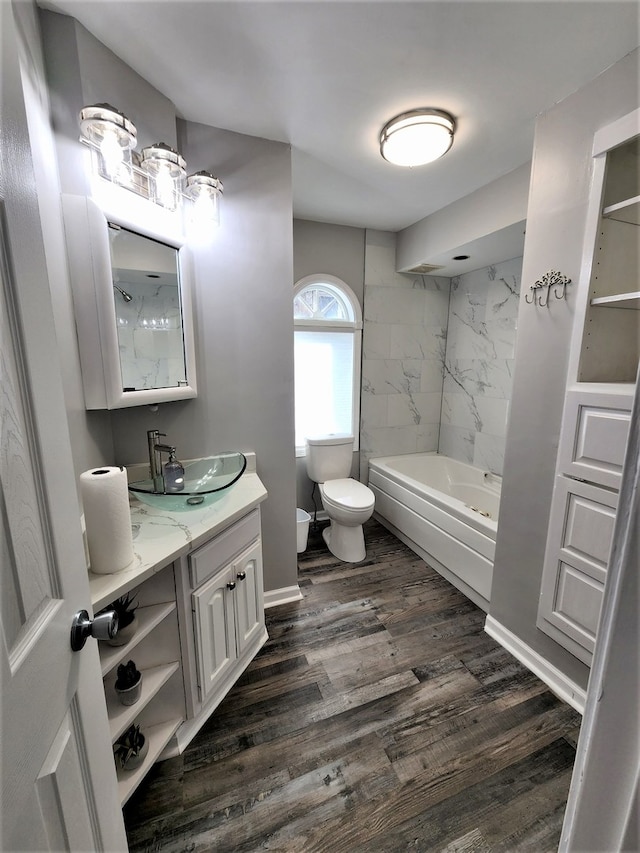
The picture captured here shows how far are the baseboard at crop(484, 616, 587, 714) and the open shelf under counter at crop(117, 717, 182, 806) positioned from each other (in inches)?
61.5

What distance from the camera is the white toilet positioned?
240 cm

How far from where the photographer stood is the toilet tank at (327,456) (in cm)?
274

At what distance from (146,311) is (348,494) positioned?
1751 millimetres

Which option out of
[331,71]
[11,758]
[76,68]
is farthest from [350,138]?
[11,758]

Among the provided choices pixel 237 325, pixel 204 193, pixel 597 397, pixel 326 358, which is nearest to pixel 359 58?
pixel 204 193

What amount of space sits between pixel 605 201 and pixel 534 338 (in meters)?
0.53

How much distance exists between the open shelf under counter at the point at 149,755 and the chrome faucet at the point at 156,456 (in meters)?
0.86

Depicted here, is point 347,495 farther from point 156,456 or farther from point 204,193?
point 204,193

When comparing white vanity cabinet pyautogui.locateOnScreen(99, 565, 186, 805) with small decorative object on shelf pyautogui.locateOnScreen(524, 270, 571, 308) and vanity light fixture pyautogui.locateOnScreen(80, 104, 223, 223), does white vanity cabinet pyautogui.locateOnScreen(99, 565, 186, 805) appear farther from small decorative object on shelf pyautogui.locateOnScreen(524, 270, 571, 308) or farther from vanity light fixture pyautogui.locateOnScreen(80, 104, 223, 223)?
small decorative object on shelf pyautogui.locateOnScreen(524, 270, 571, 308)

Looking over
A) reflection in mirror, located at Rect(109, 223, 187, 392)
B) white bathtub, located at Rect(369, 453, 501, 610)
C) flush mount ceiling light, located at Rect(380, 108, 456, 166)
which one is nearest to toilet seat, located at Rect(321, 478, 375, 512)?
white bathtub, located at Rect(369, 453, 501, 610)

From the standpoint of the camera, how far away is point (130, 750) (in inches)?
44.1

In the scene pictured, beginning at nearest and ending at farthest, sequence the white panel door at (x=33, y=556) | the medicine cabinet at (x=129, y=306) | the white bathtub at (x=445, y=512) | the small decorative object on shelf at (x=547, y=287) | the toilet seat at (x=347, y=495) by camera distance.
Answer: the white panel door at (x=33, y=556) < the medicine cabinet at (x=129, y=306) < the small decorative object on shelf at (x=547, y=287) < the white bathtub at (x=445, y=512) < the toilet seat at (x=347, y=495)

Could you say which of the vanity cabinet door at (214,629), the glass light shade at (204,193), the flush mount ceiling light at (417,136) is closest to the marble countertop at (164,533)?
the vanity cabinet door at (214,629)

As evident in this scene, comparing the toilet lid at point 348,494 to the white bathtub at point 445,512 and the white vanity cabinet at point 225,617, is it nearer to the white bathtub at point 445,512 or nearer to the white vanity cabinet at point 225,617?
the white bathtub at point 445,512
